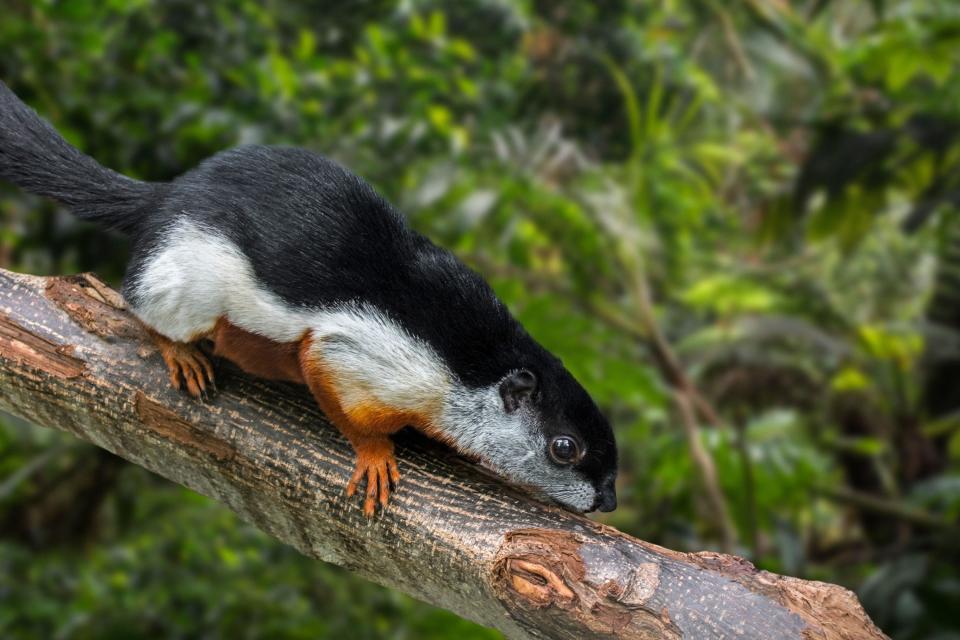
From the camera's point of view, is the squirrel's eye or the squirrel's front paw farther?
the squirrel's eye

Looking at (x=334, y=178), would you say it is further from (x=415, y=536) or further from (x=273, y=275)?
(x=415, y=536)

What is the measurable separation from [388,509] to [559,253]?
155 inches

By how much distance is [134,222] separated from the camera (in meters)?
2.52

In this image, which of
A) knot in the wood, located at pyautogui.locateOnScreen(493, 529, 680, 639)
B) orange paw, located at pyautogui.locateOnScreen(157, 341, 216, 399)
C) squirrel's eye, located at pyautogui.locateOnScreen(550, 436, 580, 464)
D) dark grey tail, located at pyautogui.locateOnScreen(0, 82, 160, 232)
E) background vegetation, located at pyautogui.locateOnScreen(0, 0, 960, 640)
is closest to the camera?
knot in the wood, located at pyautogui.locateOnScreen(493, 529, 680, 639)

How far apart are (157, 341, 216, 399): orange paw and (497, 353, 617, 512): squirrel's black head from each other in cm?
72

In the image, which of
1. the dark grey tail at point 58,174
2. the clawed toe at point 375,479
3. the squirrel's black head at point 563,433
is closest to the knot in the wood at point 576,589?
the clawed toe at point 375,479

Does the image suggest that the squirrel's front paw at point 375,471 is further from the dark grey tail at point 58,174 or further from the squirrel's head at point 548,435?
the dark grey tail at point 58,174

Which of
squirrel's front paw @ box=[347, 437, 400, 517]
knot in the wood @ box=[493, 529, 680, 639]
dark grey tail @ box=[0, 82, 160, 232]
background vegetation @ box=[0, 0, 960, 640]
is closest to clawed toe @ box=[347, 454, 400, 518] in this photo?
squirrel's front paw @ box=[347, 437, 400, 517]

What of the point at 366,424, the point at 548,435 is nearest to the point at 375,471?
the point at 366,424

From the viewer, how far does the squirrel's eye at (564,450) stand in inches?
87.0

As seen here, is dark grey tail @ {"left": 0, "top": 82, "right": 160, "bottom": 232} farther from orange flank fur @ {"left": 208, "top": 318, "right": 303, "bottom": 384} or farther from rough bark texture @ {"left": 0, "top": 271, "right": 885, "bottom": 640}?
orange flank fur @ {"left": 208, "top": 318, "right": 303, "bottom": 384}

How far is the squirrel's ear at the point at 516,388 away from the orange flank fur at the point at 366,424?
20 centimetres

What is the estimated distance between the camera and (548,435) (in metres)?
2.24

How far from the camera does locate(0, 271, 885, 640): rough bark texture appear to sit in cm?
161
